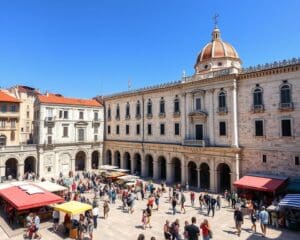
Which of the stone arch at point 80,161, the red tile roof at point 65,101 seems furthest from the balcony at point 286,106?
the stone arch at point 80,161

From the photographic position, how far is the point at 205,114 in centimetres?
2898

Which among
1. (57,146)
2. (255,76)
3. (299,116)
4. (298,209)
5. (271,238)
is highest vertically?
(255,76)

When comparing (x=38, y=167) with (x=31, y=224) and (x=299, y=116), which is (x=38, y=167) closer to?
(x=31, y=224)

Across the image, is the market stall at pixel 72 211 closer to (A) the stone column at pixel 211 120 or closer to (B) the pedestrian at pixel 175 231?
(B) the pedestrian at pixel 175 231

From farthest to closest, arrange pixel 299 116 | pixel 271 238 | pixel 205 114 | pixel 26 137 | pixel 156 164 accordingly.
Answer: pixel 26 137 → pixel 156 164 → pixel 205 114 → pixel 299 116 → pixel 271 238

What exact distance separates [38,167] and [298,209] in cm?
3505

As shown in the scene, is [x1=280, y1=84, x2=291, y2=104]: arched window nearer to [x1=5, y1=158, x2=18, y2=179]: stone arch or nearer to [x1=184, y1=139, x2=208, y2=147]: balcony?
[x1=184, y1=139, x2=208, y2=147]: balcony

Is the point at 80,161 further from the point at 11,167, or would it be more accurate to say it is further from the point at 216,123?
the point at 216,123

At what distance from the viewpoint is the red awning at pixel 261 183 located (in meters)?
21.1

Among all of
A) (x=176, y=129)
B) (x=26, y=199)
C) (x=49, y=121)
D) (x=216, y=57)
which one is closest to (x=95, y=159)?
(x=49, y=121)

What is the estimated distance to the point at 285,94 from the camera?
23.0m

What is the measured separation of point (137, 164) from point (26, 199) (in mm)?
24254

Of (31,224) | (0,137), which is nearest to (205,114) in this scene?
(31,224)

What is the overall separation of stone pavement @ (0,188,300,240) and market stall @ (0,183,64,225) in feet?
5.18
